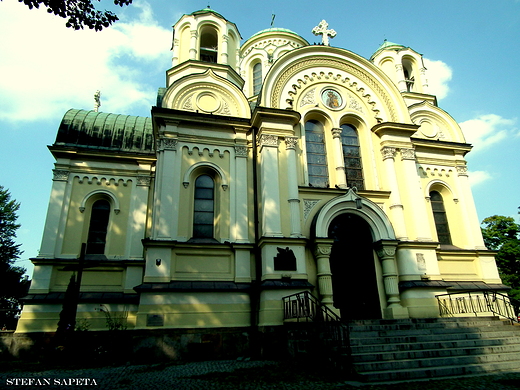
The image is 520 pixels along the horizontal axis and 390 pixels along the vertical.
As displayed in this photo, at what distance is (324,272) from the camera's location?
1250 centimetres

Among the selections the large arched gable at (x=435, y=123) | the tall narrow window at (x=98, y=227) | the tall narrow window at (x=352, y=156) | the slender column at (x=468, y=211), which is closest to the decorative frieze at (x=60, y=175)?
the tall narrow window at (x=98, y=227)

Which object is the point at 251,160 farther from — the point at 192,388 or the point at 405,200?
the point at 192,388

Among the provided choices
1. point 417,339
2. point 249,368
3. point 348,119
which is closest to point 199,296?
point 249,368

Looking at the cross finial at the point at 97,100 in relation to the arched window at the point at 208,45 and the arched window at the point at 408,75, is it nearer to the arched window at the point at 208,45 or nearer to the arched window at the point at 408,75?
the arched window at the point at 208,45

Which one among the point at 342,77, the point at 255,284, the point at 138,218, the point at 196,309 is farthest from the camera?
the point at 138,218

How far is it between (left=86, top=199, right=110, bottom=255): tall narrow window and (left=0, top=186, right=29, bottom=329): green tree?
15.2 m

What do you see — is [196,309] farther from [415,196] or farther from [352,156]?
[415,196]

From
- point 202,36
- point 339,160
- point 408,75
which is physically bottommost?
point 339,160

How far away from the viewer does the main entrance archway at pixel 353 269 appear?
13062 millimetres

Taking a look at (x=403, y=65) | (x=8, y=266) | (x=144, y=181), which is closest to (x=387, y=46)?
(x=403, y=65)

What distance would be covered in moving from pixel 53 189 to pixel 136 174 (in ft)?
11.8

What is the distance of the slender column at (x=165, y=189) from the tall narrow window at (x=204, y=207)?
108cm

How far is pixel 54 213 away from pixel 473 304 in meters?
17.8

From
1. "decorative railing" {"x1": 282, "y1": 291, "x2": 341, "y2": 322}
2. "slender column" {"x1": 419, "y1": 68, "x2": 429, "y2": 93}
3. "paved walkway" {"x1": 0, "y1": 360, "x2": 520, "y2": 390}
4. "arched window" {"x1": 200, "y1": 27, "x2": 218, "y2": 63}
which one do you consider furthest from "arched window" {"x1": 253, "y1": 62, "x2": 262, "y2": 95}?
"paved walkway" {"x1": 0, "y1": 360, "x2": 520, "y2": 390}
